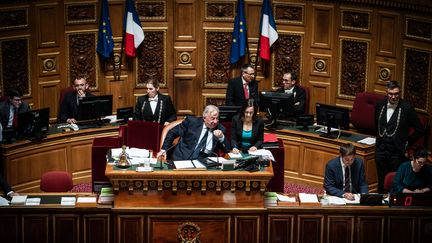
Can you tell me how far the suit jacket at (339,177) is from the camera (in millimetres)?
10305

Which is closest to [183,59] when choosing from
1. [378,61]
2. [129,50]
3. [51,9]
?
[129,50]

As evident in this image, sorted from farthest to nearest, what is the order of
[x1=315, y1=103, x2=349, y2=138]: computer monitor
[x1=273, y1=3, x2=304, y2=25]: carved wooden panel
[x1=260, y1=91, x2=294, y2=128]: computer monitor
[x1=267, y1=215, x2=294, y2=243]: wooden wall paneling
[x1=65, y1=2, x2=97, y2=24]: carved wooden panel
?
[x1=273, y1=3, x2=304, y2=25]: carved wooden panel < [x1=65, y1=2, x2=97, y2=24]: carved wooden panel < [x1=260, y1=91, x2=294, y2=128]: computer monitor < [x1=315, y1=103, x2=349, y2=138]: computer monitor < [x1=267, y1=215, x2=294, y2=243]: wooden wall paneling

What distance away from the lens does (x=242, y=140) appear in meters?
11.4

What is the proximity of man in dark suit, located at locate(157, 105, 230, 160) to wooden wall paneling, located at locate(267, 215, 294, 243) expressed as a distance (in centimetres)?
136

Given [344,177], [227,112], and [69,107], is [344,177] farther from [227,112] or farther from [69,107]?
[69,107]

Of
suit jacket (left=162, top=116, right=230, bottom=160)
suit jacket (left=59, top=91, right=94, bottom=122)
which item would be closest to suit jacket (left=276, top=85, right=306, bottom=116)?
suit jacket (left=162, top=116, right=230, bottom=160)

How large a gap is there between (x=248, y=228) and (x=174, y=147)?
5.52 feet

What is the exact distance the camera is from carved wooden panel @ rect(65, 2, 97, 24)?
1391cm

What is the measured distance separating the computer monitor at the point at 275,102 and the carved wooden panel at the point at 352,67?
1.30m

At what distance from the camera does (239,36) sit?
47.5 ft

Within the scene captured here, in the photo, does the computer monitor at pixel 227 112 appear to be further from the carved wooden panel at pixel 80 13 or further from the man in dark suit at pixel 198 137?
the carved wooden panel at pixel 80 13

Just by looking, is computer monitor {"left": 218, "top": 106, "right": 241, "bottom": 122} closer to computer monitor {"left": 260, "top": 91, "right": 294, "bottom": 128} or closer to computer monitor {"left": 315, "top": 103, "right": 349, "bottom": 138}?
computer monitor {"left": 260, "top": 91, "right": 294, "bottom": 128}

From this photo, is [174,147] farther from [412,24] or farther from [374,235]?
[412,24]

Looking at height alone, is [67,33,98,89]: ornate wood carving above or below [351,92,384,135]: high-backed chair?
above
